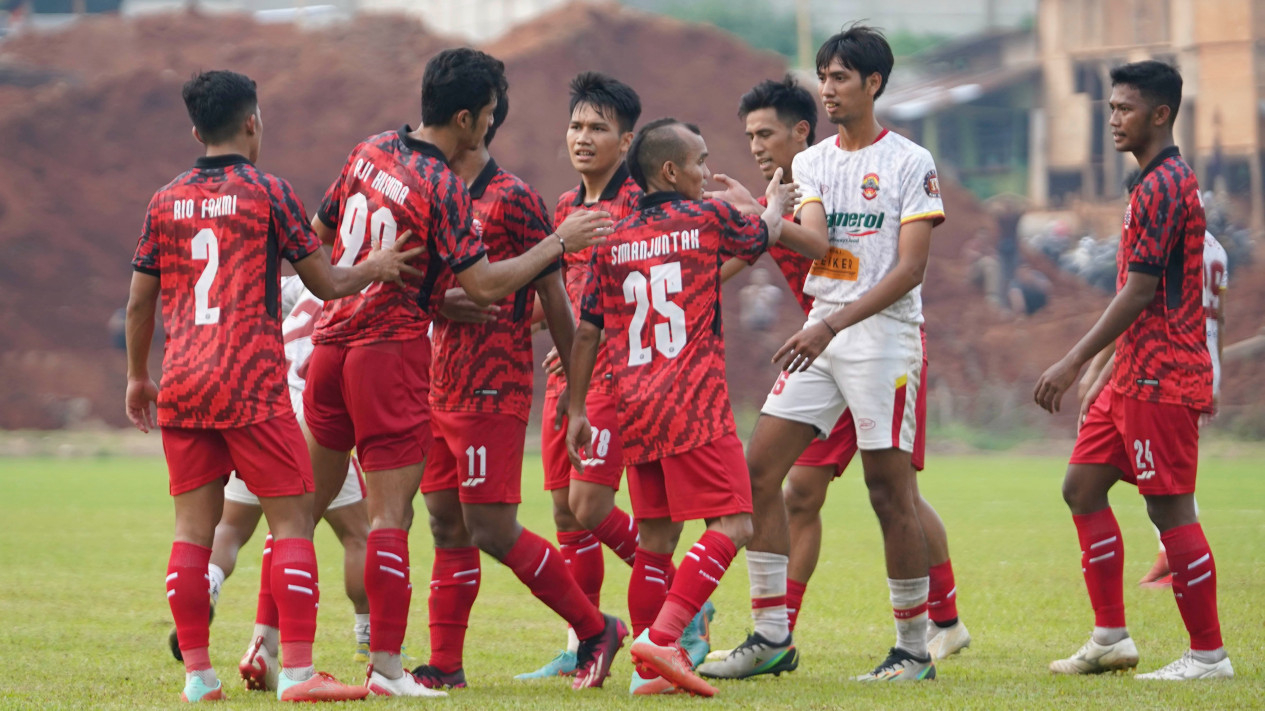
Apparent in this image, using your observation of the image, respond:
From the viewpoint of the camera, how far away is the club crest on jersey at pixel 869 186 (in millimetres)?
5934

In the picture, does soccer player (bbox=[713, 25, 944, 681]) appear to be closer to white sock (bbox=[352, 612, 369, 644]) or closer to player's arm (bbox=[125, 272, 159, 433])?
white sock (bbox=[352, 612, 369, 644])

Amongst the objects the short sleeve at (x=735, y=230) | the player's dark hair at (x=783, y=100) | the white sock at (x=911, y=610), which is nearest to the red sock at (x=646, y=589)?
the white sock at (x=911, y=610)

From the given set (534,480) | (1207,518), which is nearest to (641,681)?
(1207,518)

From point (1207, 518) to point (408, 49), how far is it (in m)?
31.9

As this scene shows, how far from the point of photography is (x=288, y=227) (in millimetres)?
5160

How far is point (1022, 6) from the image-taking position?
53875 millimetres

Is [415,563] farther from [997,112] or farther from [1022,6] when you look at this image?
[1022,6]

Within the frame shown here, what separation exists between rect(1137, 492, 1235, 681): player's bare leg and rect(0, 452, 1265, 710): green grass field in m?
0.17

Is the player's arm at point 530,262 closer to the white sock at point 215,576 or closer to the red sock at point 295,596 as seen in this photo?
the red sock at point 295,596

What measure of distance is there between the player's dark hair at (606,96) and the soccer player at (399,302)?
0.83 meters

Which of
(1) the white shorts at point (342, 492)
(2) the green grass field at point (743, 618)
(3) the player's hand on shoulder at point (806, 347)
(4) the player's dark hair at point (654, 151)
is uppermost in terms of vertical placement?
(4) the player's dark hair at point (654, 151)

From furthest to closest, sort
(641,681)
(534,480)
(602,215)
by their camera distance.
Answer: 1. (534,480)
2. (602,215)
3. (641,681)

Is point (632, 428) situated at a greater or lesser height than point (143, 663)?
greater

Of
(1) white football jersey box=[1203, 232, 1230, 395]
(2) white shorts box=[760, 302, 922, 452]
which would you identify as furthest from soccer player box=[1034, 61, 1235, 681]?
(2) white shorts box=[760, 302, 922, 452]
